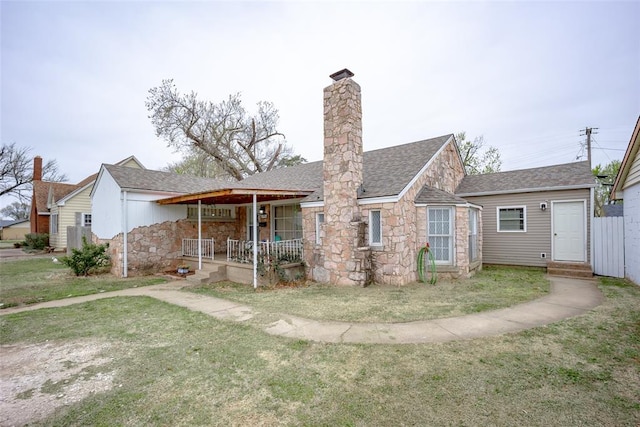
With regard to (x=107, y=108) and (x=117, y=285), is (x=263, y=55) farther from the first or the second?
(x=117, y=285)

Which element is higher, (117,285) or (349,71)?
(349,71)

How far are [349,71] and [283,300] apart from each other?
726 centimetres

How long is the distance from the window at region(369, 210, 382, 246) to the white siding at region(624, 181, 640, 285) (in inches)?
280

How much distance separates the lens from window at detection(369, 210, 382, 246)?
8.70 metres

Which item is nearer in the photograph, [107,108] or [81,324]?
[81,324]

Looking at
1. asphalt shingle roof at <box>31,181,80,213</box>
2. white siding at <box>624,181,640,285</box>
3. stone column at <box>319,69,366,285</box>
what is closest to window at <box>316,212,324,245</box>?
stone column at <box>319,69,366,285</box>

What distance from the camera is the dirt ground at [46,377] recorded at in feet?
9.39

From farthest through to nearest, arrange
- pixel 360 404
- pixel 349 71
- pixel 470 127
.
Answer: pixel 470 127 < pixel 349 71 < pixel 360 404

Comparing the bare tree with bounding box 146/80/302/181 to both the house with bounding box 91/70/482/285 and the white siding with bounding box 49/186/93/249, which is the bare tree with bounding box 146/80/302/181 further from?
the house with bounding box 91/70/482/285

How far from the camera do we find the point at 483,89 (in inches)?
592

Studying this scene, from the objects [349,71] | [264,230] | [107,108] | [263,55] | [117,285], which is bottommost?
[117,285]

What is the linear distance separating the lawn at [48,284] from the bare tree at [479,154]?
951 inches

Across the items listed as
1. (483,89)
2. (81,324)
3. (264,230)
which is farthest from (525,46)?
(81,324)

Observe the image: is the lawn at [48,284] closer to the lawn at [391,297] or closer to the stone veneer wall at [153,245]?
the stone veneer wall at [153,245]
